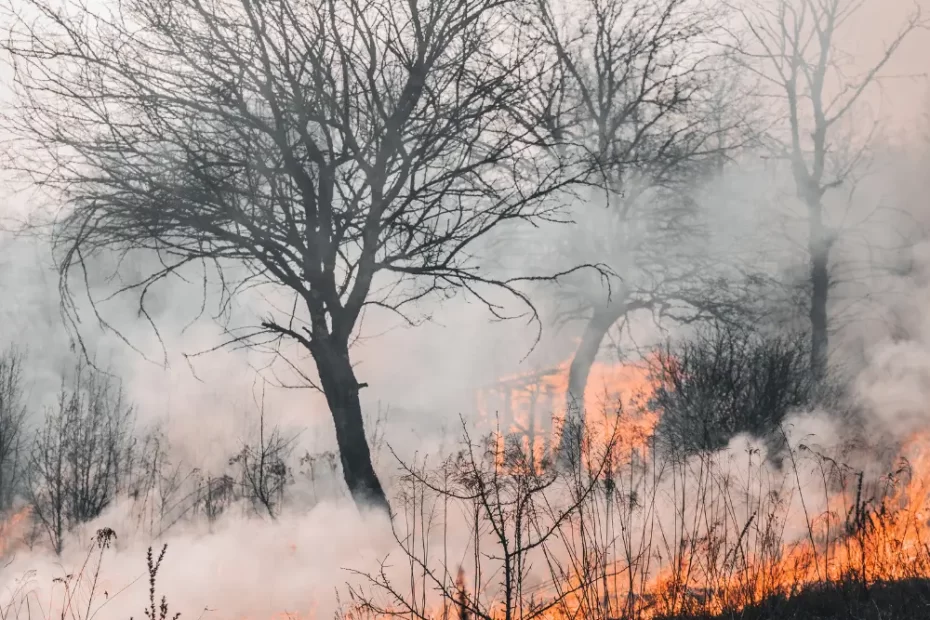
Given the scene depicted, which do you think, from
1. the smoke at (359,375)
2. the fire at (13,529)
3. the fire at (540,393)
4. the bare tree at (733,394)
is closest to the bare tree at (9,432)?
the fire at (13,529)

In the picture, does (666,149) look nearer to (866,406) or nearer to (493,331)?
(866,406)

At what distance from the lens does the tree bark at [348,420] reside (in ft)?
17.4

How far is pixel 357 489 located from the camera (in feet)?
17.5

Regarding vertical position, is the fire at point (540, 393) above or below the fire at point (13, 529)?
above

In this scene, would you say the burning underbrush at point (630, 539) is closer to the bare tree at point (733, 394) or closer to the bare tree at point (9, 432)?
the bare tree at point (733, 394)

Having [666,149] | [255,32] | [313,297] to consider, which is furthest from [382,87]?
[666,149]

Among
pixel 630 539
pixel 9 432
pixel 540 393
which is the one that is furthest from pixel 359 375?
pixel 630 539

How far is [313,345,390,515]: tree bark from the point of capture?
5289 mm

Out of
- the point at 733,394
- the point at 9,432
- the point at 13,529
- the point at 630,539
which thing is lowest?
the point at 13,529

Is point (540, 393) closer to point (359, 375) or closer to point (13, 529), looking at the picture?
point (359, 375)

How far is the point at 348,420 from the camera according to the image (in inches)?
209

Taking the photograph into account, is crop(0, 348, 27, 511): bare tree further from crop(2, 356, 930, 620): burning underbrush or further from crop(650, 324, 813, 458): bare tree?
crop(650, 324, 813, 458): bare tree

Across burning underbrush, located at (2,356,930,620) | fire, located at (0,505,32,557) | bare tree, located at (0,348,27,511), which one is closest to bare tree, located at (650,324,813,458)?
burning underbrush, located at (2,356,930,620)

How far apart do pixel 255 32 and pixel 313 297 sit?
1898mm
